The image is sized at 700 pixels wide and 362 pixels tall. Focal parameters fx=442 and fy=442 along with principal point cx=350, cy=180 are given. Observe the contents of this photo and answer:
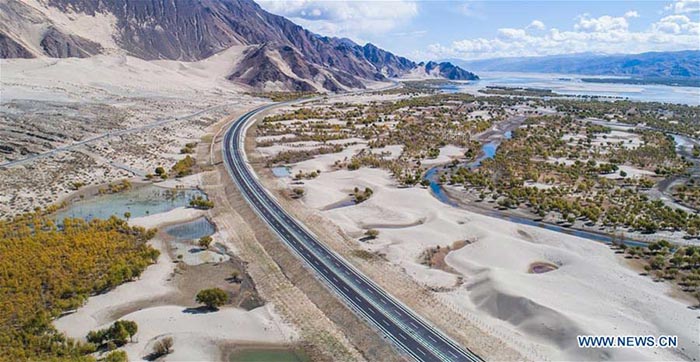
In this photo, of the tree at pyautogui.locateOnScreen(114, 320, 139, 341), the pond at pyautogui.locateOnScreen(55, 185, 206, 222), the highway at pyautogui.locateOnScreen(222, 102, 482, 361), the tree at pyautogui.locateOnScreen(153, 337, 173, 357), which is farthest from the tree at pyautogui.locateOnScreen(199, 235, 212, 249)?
the tree at pyautogui.locateOnScreen(153, 337, 173, 357)

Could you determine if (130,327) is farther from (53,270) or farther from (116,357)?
(53,270)

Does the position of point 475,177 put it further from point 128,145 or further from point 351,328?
point 128,145

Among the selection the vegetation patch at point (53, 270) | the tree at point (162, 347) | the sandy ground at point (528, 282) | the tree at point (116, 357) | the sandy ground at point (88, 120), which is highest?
the sandy ground at point (88, 120)

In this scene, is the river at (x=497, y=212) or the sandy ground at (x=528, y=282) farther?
the river at (x=497, y=212)

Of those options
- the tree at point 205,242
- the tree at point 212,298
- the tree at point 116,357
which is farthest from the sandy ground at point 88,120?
the tree at point 116,357

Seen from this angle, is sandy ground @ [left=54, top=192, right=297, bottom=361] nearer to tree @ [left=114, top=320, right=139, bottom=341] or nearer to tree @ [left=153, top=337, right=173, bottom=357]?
tree @ [left=153, top=337, right=173, bottom=357]

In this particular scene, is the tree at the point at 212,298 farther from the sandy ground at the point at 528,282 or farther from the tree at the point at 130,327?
the sandy ground at the point at 528,282
